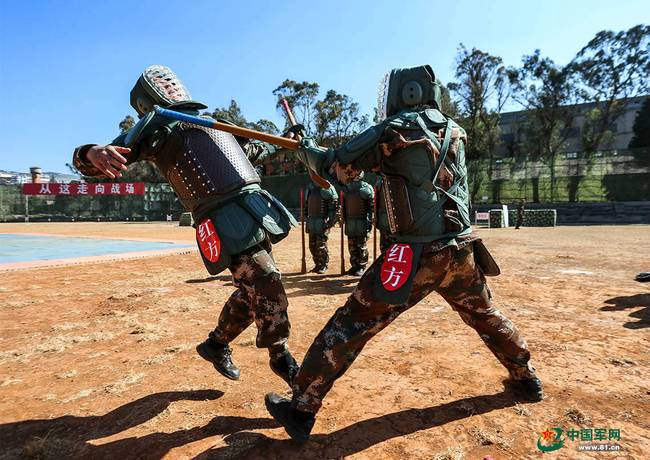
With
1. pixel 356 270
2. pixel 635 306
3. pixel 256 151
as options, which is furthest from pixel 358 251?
pixel 256 151

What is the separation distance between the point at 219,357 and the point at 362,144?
1808 millimetres

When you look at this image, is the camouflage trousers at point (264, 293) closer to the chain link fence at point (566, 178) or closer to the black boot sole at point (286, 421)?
the black boot sole at point (286, 421)

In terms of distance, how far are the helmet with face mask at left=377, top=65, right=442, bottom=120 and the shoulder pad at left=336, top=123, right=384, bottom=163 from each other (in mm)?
377

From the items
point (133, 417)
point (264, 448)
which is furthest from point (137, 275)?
point (264, 448)

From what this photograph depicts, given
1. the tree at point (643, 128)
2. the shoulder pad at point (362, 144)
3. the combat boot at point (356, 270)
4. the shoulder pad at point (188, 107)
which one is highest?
the tree at point (643, 128)

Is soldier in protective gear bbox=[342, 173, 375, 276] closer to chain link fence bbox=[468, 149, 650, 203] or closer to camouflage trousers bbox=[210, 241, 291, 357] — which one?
camouflage trousers bbox=[210, 241, 291, 357]

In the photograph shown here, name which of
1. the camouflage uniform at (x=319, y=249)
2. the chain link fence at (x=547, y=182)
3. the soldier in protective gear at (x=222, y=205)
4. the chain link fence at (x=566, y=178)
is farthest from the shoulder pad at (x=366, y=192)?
the chain link fence at (x=566, y=178)

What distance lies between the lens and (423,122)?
236cm

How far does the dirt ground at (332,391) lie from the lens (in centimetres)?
225

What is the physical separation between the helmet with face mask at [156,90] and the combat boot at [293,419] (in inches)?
81.3

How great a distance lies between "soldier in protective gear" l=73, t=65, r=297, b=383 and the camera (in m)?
2.57

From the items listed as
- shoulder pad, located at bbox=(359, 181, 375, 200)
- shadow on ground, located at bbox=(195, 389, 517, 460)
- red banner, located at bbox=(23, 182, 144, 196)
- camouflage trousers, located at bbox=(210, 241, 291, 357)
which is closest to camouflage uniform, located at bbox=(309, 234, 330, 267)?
shoulder pad, located at bbox=(359, 181, 375, 200)

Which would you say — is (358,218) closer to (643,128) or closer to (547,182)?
(547,182)

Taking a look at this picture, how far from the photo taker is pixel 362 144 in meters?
2.26
